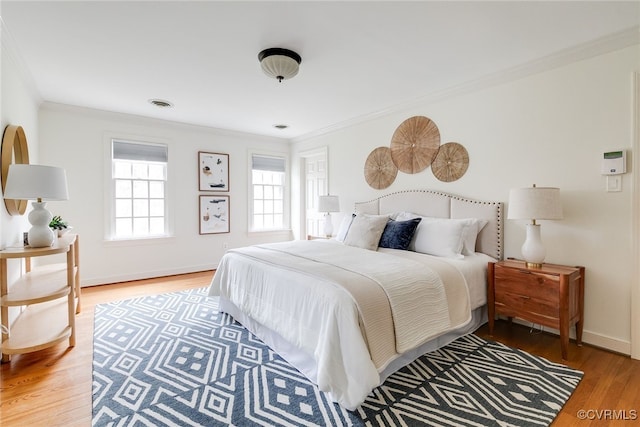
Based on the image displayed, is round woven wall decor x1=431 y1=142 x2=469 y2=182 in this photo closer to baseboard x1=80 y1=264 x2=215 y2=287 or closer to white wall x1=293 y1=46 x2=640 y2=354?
white wall x1=293 y1=46 x2=640 y2=354

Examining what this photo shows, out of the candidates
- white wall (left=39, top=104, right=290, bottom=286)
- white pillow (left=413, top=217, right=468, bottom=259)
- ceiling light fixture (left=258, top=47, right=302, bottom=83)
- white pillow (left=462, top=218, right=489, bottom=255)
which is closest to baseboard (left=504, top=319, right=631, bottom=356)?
white pillow (left=462, top=218, right=489, bottom=255)

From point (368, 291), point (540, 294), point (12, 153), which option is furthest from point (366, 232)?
point (12, 153)

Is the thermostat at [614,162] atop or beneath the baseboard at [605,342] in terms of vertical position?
atop

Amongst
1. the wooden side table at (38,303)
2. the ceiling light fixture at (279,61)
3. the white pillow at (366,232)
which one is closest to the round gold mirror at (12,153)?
the wooden side table at (38,303)

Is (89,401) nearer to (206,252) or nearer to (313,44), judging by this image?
(313,44)

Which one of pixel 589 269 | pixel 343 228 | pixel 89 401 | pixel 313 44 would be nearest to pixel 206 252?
pixel 343 228

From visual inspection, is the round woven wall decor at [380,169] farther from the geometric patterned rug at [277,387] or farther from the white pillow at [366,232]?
the geometric patterned rug at [277,387]

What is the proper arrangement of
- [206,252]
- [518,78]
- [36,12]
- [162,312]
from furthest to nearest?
1. [206,252]
2. [162,312]
3. [518,78]
4. [36,12]

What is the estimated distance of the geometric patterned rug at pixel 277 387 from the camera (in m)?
1.66

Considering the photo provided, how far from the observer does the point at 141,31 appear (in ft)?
7.38

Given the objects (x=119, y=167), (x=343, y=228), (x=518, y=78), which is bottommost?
(x=343, y=228)

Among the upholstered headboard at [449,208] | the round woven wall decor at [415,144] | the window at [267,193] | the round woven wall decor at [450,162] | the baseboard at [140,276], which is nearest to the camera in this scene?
the upholstered headboard at [449,208]

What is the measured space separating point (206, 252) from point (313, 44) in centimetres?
393

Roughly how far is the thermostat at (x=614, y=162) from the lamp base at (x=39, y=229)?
4330 mm
